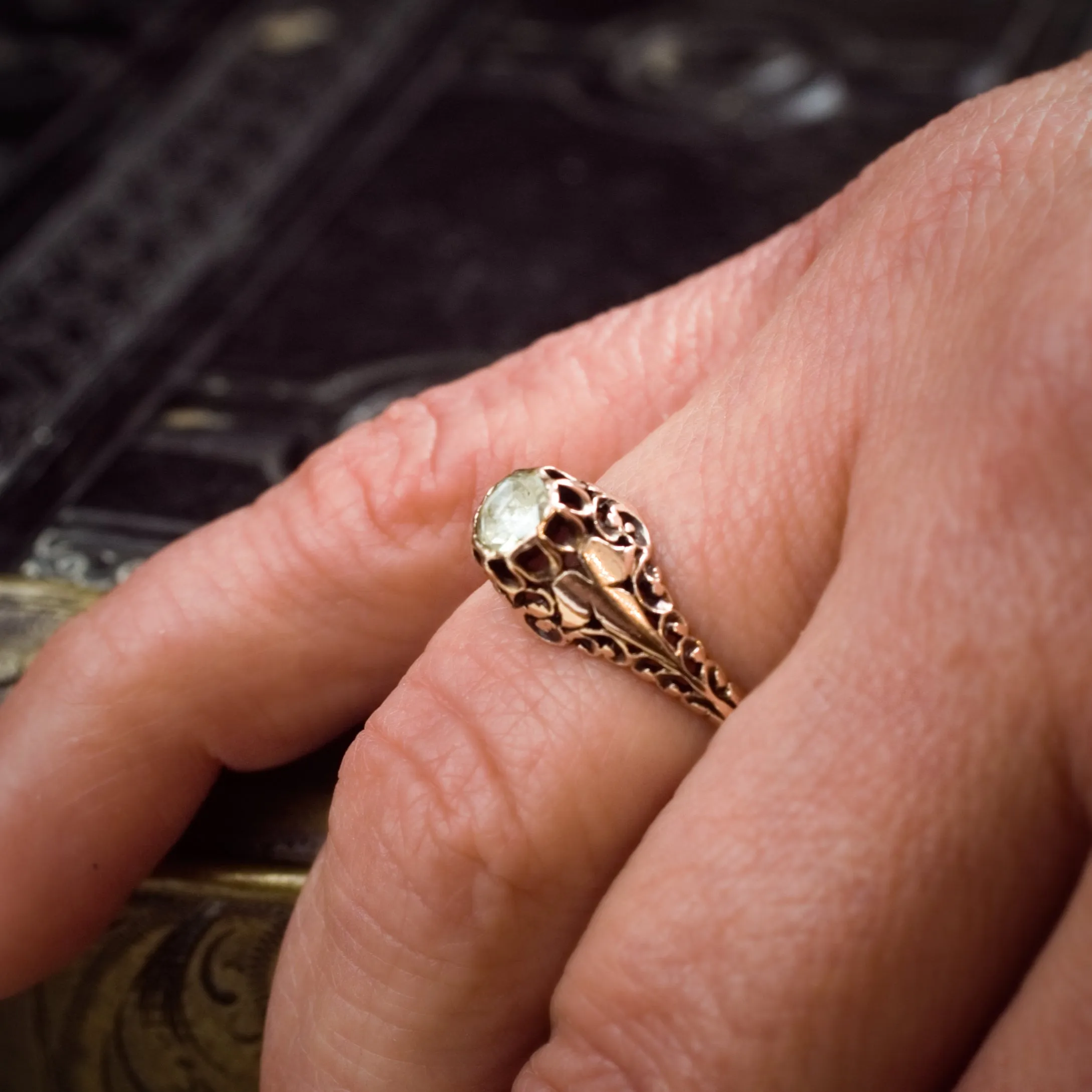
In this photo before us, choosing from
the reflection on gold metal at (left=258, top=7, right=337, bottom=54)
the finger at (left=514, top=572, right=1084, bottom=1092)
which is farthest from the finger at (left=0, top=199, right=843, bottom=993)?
the reflection on gold metal at (left=258, top=7, right=337, bottom=54)

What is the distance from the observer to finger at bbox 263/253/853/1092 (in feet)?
1.61

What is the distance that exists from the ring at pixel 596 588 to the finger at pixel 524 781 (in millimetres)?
12

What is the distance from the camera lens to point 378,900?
502 mm

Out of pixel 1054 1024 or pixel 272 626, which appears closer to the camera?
pixel 1054 1024

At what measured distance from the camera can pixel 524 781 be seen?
49 cm

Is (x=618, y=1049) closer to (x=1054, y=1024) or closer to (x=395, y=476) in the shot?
(x=1054, y=1024)

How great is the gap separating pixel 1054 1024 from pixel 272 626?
376 mm

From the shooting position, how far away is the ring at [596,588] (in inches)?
19.4

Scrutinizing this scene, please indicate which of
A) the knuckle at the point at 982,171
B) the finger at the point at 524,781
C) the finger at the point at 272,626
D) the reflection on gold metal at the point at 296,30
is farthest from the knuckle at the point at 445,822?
the reflection on gold metal at the point at 296,30

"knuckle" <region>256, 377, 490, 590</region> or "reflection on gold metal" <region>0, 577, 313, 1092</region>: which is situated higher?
"knuckle" <region>256, 377, 490, 590</region>

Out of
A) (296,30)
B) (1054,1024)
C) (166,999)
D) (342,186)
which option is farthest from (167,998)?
(296,30)

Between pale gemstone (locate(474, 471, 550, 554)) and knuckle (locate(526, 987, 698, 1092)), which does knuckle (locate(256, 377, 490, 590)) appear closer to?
pale gemstone (locate(474, 471, 550, 554))

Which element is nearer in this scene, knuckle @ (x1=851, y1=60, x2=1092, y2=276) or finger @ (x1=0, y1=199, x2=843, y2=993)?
knuckle @ (x1=851, y1=60, x2=1092, y2=276)

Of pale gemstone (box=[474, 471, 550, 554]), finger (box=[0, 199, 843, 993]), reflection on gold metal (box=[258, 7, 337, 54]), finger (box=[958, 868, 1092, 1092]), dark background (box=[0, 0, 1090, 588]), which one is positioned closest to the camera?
finger (box=[958, 868, 1092, 1092])
